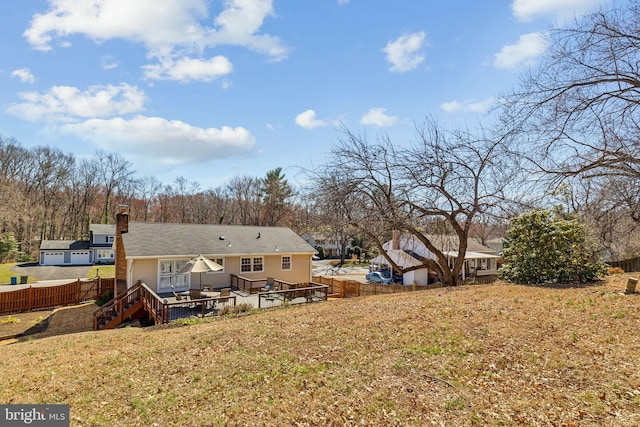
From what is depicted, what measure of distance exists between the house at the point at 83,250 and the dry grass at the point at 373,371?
36139 mm

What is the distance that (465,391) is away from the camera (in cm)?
480

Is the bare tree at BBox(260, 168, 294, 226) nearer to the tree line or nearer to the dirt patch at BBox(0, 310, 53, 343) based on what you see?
the tree line

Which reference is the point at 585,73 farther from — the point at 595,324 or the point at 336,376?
the point at 336,376

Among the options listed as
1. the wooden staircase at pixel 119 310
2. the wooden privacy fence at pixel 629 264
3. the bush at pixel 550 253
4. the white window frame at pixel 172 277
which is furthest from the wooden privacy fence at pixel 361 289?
the wooden privacy fence at pixel 629 264

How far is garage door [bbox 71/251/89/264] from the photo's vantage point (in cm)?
4038

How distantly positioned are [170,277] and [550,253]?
59.6ft

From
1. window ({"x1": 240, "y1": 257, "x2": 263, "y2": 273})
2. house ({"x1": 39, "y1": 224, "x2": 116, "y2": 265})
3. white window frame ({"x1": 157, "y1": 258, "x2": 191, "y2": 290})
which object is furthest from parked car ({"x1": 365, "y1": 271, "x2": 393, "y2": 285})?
house ({"x1": 39, "y1": 224, "x2": 116, "y2": 265})

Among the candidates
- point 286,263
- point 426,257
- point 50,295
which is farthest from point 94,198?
point 426,257

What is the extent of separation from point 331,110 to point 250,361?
10812 millimetres

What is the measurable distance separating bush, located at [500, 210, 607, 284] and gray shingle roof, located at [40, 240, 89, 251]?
45.4 m

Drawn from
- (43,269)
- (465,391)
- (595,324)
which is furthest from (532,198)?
(43,269)

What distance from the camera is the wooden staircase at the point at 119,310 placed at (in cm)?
1497

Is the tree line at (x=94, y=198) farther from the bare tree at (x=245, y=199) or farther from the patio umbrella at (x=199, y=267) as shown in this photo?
the patio umbrella at (x=199, y=267)

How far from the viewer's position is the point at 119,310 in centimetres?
1561
